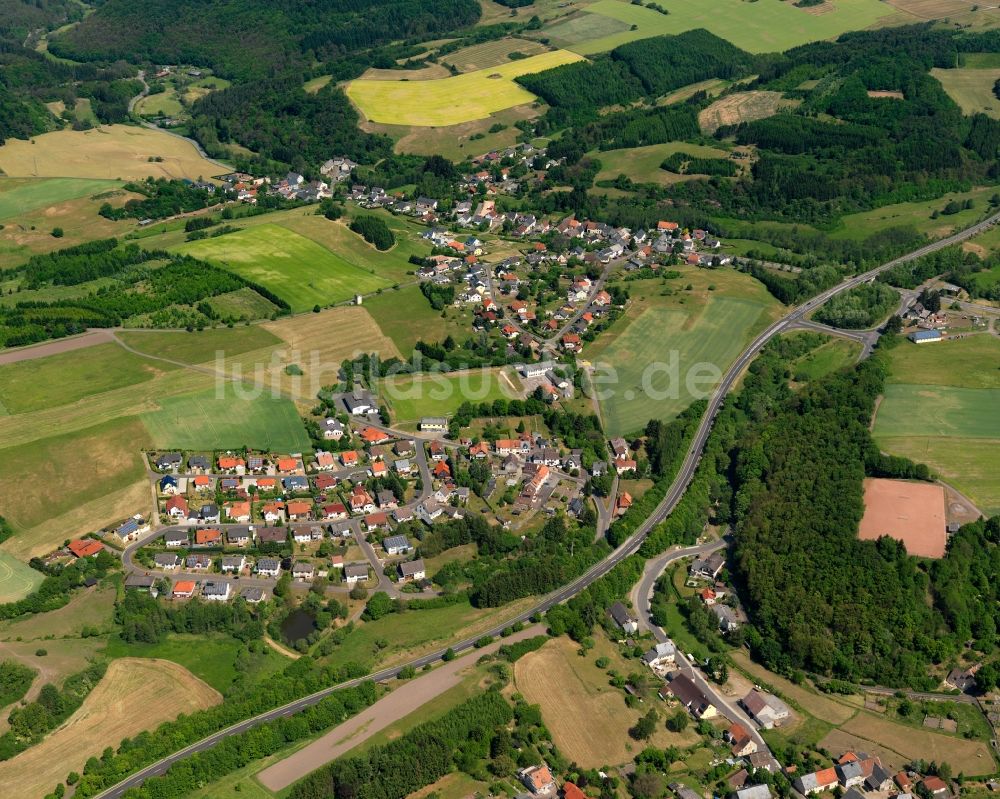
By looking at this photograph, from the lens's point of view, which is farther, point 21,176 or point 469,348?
point 21,176

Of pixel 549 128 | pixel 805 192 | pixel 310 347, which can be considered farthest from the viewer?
pixel 549 128

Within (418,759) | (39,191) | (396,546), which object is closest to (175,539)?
(396,546)

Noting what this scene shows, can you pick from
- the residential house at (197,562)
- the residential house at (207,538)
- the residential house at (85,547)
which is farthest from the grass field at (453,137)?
the residential house at (85,547)

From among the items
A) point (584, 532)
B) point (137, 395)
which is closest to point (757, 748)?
point (584, 532)

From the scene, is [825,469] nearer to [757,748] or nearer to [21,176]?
[757,748]

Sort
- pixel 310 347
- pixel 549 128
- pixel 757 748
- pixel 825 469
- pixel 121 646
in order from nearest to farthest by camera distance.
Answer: pixel 757 748 < pixel 121 646 < pixel 825 469 < pixel 310 347 < pixel 549 128

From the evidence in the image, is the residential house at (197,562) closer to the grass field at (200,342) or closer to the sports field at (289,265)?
the grass field at (200,342)

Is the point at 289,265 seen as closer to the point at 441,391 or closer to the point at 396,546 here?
the point at 441,391
